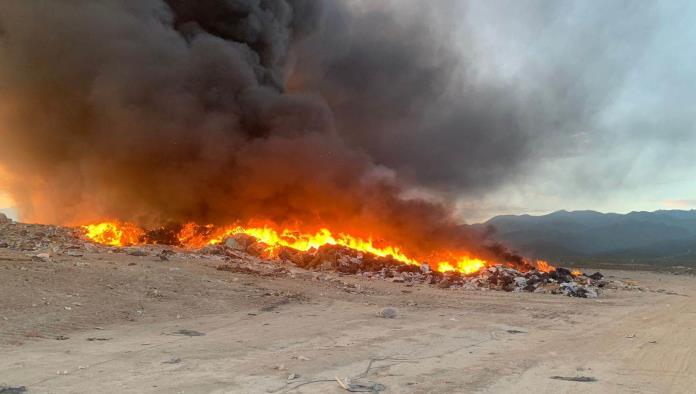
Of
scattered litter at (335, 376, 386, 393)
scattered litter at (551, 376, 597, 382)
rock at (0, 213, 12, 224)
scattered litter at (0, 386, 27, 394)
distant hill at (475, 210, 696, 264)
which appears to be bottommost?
scattered litter at (551, 376, 597, 382)

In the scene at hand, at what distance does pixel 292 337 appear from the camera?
871cm

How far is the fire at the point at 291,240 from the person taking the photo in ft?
77.5

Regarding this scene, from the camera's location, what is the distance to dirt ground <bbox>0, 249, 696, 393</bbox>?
5918mm

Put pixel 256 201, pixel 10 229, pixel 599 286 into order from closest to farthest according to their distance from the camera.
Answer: pixel 10 229 < pixel 599 286 < pixel 256 201

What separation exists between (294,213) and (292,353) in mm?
19743

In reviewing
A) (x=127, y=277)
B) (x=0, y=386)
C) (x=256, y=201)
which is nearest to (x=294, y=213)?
(x=256, y=201)

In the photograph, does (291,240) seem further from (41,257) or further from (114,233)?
(41,257)

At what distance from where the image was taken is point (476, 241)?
27.0 m

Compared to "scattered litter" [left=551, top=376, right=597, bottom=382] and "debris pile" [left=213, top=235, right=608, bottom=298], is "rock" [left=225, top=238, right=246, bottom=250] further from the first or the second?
"scattered litter" [left=551, top=376, right=597, bottom=382]

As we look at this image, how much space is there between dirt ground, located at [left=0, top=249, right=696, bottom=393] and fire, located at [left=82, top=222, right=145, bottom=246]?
650 centimetres

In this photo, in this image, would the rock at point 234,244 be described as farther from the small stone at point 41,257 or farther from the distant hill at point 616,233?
the distant hill at point 616,233

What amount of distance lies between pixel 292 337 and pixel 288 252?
14.1 meters

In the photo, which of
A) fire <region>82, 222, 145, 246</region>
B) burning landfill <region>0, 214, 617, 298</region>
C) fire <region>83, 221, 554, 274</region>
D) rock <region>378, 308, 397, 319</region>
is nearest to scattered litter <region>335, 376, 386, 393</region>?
rock <region>378, 308, 397, 319</region>

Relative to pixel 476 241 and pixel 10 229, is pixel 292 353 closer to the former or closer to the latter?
pixel 10 229
